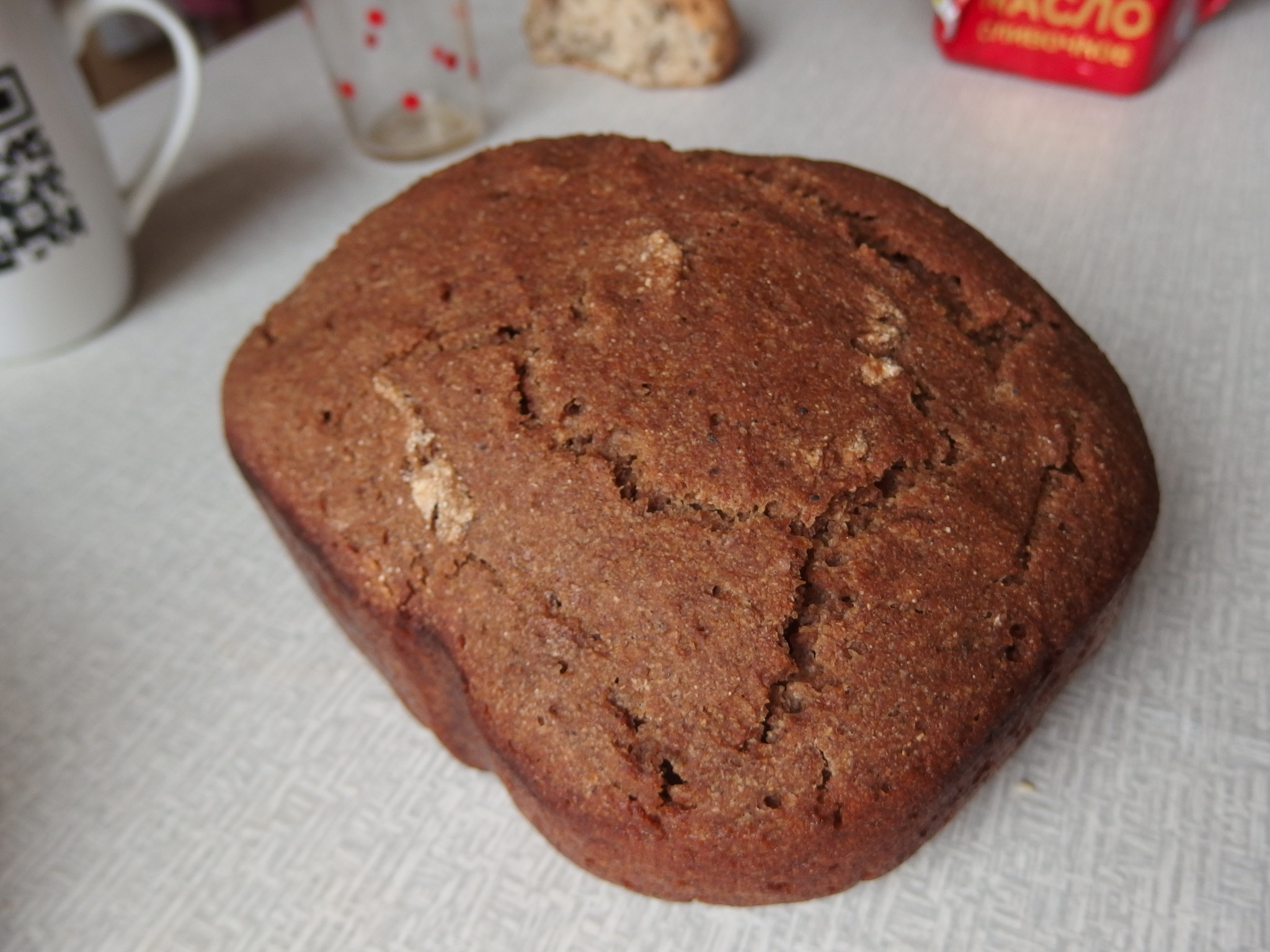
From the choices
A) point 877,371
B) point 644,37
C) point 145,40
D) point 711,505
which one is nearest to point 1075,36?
point 644,37

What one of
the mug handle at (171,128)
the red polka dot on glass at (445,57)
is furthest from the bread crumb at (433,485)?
the red polka dot on glass at (445,57)

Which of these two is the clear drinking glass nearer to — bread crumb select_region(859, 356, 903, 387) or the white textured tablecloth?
the white textured tablecloth

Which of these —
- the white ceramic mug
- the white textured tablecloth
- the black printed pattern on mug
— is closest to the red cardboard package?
the white textured tablecloth

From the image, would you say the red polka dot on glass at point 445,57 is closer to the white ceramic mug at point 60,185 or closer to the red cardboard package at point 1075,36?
the white ceramic mug at point 60,185

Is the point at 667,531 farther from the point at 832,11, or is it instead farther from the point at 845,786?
the point at 832,11

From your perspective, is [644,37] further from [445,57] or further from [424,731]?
[424,731]

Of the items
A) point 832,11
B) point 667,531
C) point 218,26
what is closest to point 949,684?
point 667,531
